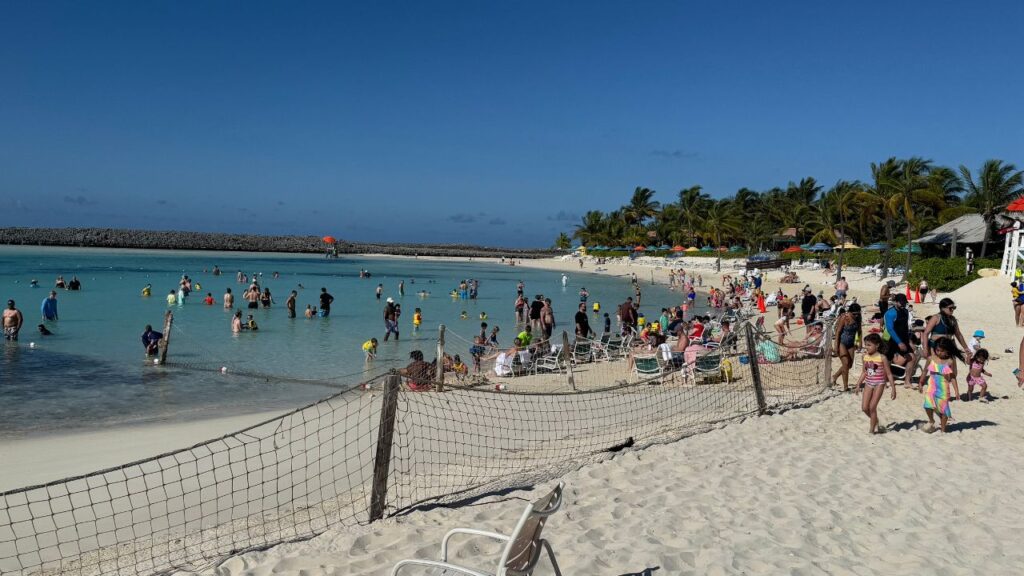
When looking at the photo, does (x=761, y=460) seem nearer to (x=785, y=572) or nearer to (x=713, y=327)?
(x=785, y=572)

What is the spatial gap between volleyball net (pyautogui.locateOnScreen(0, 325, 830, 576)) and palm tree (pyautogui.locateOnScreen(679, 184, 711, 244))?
233 ft

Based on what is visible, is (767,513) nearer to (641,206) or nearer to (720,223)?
(720,223)

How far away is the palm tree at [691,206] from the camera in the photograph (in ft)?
263

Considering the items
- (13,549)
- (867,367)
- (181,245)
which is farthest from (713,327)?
(181,245)

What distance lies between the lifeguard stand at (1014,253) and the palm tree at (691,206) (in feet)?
180

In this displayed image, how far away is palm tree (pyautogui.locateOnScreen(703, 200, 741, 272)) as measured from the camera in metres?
73.1

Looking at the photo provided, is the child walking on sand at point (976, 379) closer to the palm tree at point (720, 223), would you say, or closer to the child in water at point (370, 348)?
the child in water at point (370, 348)

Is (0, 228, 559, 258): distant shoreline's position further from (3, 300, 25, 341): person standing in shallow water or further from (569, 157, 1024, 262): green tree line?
(3, 300, 25, 341): person standing in shallow water

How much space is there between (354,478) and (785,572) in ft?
14.4

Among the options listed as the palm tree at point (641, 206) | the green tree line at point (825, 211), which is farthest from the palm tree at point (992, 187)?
the palm tree at point (641, 206)

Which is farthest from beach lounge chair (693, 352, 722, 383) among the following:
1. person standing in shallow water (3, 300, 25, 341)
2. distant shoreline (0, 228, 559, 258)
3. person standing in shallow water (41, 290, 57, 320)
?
distant shoreline (0, 228, 559, 258)

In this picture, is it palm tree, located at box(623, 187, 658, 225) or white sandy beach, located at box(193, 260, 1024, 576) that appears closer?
white sandy beach, located at box(193, 260, 1024, 576)

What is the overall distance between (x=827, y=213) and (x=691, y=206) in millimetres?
32457

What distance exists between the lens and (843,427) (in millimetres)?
7848
